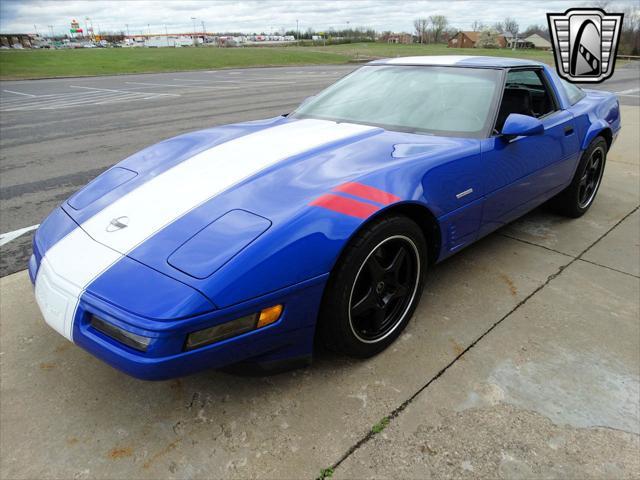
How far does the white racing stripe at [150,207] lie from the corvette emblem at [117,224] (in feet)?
0.06

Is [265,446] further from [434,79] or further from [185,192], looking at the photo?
[434,79]

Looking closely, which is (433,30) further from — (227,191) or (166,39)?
(227,191)

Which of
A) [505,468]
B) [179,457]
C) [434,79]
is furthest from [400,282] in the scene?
[434,79]

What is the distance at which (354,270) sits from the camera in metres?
1.85

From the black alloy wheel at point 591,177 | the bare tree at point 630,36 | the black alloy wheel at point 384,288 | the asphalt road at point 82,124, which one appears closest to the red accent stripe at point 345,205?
the black alloy wheel at point 384,288

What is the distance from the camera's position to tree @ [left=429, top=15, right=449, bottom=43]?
300ft

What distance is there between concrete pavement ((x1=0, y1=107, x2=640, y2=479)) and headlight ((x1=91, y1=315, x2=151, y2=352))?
0.44m

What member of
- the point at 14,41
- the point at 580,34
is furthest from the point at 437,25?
the point at 580,34

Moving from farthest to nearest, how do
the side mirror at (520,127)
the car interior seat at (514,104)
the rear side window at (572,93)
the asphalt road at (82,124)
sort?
the asphalt road at (82,124) < the rear side window at (572,93) < the car interior seat at (514,104) < the side mirror at (520,127)

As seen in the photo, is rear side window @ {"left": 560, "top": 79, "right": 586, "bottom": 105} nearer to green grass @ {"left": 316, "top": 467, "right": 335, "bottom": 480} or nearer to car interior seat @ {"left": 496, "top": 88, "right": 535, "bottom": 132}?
car interior seat @ {"left": 496, "top": 88, "right": 535, "bottom": 132}

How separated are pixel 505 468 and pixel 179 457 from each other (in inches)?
44.8

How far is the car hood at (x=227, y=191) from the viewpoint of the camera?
165cm

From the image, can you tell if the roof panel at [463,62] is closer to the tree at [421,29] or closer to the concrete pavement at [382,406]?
the concrete pavement at [382,406]

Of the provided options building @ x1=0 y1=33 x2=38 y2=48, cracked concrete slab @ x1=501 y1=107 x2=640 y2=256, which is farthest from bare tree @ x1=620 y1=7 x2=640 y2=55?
building @ x1=0 y1=33 x2=38 y2=48
